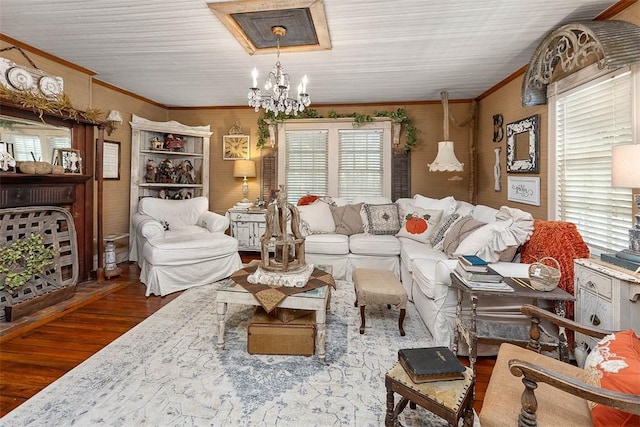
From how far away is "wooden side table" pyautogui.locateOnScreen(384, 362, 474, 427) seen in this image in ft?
4.46

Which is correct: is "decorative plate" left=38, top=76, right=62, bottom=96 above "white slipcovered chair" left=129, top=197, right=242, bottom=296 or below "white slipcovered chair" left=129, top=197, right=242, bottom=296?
above

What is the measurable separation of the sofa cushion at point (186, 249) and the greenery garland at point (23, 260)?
3.00 ft

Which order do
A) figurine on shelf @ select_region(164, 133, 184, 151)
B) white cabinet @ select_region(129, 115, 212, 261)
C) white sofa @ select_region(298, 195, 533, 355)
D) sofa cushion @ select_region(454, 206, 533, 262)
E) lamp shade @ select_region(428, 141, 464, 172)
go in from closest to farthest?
white sofa @ select_region(298, 195, 533, 355), sofa cushion @ select_region(454, 206, 533, 262), lamp shade @ select_region(428, 141, 464, 172), white cabinet @ select_region(129, 115, 212, 261), figurine on shelf @ select_region(164, 133, 184, 151)

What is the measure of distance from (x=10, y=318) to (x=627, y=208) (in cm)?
493

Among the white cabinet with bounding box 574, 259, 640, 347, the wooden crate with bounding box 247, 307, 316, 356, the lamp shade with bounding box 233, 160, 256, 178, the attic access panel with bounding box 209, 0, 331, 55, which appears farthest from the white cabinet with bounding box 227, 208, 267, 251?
the white cabinet with bounding box 574, 259, 640, 347

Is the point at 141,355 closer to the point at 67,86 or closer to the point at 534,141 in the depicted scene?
the point at 67,86

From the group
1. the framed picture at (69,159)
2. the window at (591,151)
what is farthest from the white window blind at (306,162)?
→ the window at (591,151)

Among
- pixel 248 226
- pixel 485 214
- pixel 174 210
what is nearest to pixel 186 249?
pixel 174 210

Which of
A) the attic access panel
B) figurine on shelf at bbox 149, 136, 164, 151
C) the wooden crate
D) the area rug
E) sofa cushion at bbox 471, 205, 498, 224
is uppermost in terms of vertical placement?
the attic access panel

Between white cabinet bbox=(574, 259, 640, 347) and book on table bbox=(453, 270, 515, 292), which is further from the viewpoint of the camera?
book on table bbox=(453, 270, 515, 292)

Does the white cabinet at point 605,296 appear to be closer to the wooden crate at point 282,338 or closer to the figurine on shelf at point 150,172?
the wooden crate at point 282,338

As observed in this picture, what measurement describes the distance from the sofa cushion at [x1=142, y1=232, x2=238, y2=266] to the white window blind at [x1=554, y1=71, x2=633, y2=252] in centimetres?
361

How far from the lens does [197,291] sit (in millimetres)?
3752

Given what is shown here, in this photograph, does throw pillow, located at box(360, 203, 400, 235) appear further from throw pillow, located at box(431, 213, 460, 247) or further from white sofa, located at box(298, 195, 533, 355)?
throw pillow, located at box(431, 213, 460, 247)
